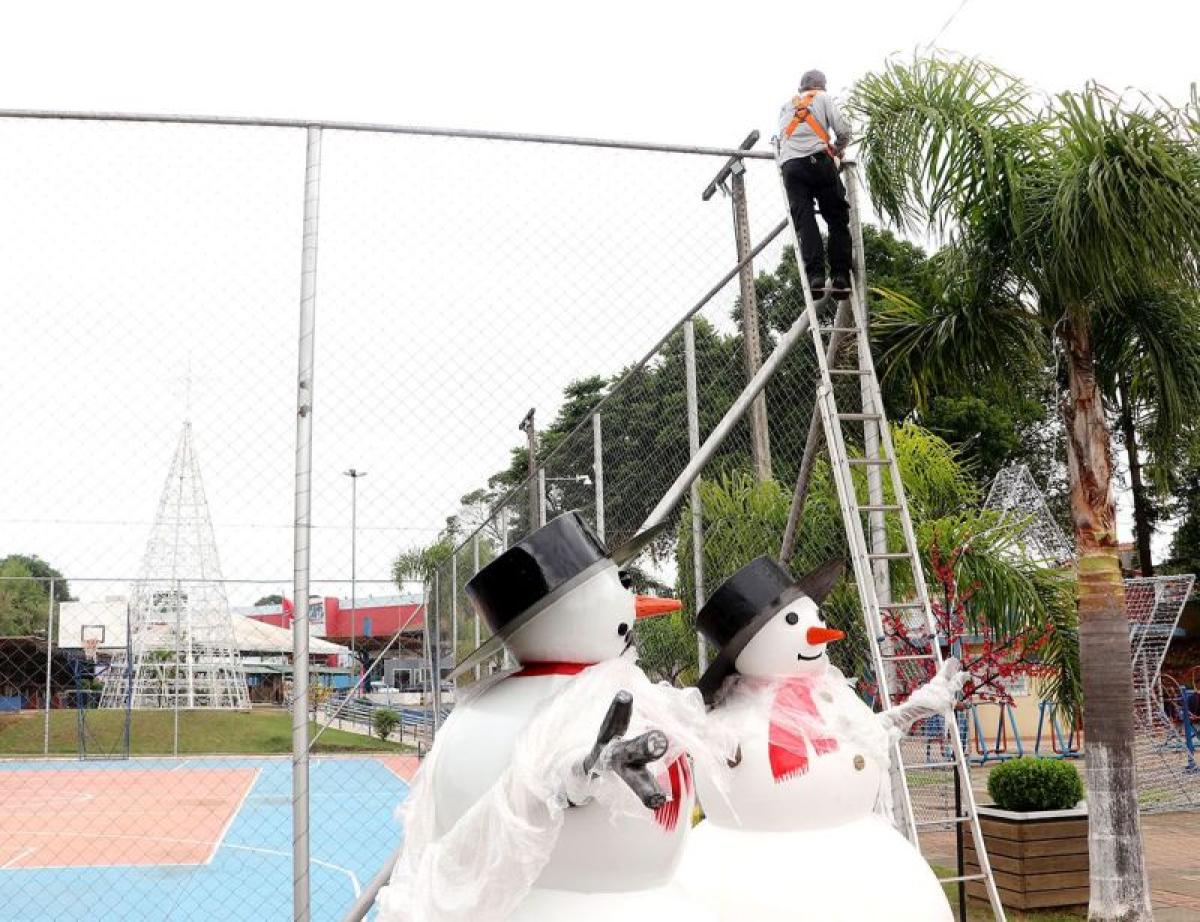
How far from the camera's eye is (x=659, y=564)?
261 inches

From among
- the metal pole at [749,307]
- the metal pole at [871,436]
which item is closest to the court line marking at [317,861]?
the metal pole at [749,307]

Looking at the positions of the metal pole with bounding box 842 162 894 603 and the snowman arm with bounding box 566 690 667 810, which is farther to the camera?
the metal pole with bounding box 842 162 894 603

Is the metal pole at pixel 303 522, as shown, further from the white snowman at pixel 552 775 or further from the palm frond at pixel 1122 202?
the palm frond at pixel 1122 202

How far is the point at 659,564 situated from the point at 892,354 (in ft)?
6.53

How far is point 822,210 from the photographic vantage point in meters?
5.55

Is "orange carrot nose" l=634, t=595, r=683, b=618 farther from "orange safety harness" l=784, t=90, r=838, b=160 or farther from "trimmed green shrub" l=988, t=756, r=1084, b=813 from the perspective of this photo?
"trimmed green shrub" l=988, t=756, r=1084, b=813

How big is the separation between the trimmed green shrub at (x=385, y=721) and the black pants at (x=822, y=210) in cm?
1930

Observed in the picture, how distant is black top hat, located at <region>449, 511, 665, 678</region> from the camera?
10.5 ft

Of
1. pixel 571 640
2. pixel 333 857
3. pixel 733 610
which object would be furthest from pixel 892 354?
pixel 333 857

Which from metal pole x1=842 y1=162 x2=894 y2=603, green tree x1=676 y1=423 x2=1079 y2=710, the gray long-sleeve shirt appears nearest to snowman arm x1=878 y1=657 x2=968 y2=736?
metal pole x1=842 y1=162 x2=894 y2=603

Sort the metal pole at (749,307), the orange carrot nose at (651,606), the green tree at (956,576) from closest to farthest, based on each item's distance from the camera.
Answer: the orange carrot nose at (651,606)
the metal pole at (749,307)
the green tree at (956,576)

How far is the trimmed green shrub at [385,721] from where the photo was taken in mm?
23406

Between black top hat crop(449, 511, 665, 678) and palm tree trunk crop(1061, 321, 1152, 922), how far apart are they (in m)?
4.08

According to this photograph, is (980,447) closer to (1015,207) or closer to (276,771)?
(276,771)
